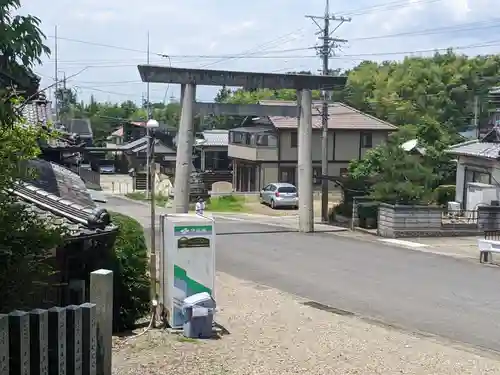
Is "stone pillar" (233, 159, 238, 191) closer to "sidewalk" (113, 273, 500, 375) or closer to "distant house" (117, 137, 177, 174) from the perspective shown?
"distant house" (117, 137, 177, 174)

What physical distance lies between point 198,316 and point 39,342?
3750 mm

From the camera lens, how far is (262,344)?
1041 cm

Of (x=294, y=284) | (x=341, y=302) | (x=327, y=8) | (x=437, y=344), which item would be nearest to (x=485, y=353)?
(x=437, y=344)

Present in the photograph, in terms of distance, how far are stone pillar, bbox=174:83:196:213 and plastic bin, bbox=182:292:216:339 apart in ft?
54.0

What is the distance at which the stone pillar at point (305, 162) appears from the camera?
28.4 meters

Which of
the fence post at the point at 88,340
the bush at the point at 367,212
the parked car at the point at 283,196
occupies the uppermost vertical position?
the fence post at the point at 88,340

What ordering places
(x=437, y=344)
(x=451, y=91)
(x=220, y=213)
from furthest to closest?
1. (x=451, y=91)
2. (x=220, y=213)
3. (x=437, y=344)

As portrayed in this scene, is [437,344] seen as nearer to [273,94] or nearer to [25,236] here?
[25,236]

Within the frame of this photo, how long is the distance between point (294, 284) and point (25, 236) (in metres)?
10.7

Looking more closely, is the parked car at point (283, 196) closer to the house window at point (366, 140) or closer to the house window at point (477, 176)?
the house window at point (366, 140)

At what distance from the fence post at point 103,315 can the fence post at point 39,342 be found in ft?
3.29

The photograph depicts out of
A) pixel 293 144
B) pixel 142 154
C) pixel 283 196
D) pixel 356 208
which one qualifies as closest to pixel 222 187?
pixel 293 144

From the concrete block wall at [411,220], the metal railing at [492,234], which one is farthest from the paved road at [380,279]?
the metal railing at [492,234]

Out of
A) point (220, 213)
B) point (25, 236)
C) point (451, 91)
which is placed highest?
point (451, 91)
